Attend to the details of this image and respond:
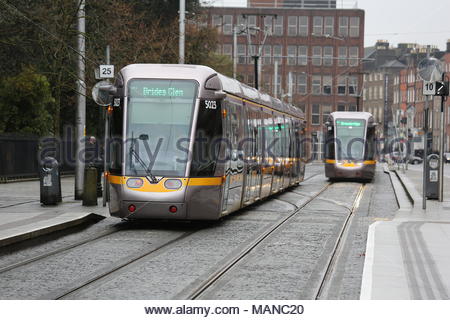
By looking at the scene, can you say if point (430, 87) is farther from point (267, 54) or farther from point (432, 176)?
point (267, 54)

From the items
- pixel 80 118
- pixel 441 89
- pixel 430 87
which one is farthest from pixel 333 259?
pixel 80 118

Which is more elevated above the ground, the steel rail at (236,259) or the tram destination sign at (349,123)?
the tram destination sign at (349,123)

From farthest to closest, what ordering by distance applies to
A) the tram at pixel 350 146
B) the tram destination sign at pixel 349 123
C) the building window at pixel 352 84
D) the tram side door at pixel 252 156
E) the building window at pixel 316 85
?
the building window at pixel 352 84, the building window at pixel 316 85, the tram destination sign at pixel 349 123, the tram at pixel 350 146, the tram side door at pixel 252 156

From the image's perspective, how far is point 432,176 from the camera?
2316cm

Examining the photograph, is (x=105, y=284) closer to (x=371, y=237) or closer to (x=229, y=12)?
(x=371, y=237)

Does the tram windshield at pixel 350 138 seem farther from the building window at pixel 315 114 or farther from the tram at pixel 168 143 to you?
the building window at pixel 315 114

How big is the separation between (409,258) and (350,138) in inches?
1032

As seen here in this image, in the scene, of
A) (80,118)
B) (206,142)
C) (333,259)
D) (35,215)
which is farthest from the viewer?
(80,118)

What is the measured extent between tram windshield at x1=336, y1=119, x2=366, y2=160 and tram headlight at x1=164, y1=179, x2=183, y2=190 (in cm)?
2304

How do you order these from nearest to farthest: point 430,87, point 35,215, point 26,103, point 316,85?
point 35,215, point 430,87, point 26,103, point 316,85

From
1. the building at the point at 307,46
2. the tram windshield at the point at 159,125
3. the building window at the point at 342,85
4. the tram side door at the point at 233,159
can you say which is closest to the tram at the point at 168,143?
the tram windshield at the point at 159,125

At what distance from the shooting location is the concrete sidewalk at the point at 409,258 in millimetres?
9250

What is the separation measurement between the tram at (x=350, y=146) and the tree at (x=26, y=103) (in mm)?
11570
